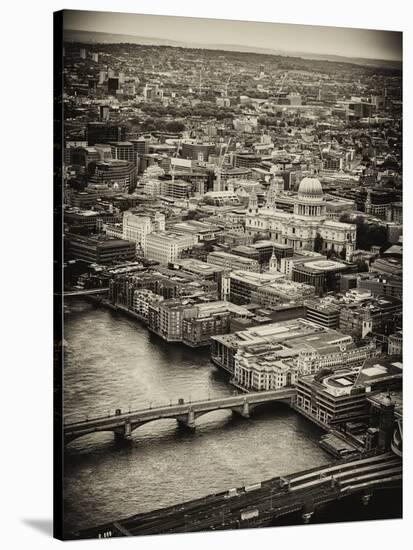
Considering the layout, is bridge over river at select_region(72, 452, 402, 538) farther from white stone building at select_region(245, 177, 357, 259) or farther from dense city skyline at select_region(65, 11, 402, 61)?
dense city skyline at select_region(65, 11, 402, 61)

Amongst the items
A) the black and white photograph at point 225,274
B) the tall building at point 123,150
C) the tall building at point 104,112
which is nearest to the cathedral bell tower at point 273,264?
the black and white photograph at point 225,274

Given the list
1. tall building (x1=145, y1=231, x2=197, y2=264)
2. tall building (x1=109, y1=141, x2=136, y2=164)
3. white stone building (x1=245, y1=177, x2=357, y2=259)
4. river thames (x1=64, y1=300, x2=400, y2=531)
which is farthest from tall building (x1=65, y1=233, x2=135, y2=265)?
white stone building (x1=245, y1=177, x2=357, y2=259)

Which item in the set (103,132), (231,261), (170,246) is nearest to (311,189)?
(231,261)

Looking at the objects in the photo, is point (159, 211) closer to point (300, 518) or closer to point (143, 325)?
point (143, 325)

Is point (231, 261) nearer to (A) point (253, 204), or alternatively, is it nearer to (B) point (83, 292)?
(A) point (253, 204)

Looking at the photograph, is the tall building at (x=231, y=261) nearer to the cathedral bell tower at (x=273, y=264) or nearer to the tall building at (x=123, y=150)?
the cathedral bell tower at (x=273, y=264)

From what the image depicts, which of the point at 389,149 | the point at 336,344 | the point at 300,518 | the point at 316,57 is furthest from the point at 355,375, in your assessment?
the point at 316,57
